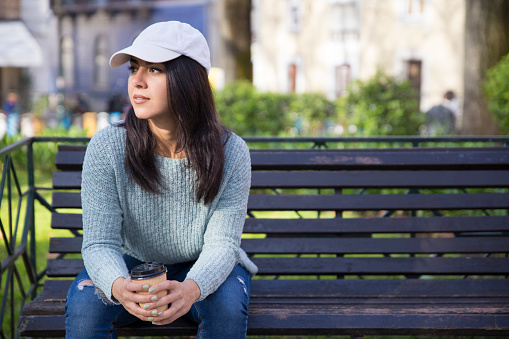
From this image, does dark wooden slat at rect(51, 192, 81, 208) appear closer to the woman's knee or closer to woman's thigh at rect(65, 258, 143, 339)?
woman's thigh at rect(65, 258, 143, 339)

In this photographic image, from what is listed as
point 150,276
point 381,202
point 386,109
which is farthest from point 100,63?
point 150,276

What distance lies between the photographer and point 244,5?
37.5 feet

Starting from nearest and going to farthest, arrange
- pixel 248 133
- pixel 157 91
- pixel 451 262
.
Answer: pixel 157 91 → pixel 451 262 → pixel 248 133

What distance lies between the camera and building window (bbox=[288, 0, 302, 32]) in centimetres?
2886

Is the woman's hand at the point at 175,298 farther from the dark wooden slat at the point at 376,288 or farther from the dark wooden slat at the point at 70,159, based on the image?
the dark wooden slat at the point at 70,159

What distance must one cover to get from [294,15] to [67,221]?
1059 inches

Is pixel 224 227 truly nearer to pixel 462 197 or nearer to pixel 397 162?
pixel 397 162

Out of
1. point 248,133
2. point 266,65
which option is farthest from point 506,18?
point 266,65

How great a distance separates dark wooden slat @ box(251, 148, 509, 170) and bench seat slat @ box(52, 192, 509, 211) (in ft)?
0.54

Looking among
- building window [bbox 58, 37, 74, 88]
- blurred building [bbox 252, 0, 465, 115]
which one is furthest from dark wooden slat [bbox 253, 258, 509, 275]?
building window [bbox 58, 37, 74, 88]

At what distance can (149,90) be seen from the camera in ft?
8.18

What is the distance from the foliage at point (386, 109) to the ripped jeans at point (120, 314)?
545 centimetres

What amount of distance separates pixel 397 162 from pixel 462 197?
1.26 ft

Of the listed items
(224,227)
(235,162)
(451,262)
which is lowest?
(451,262)
